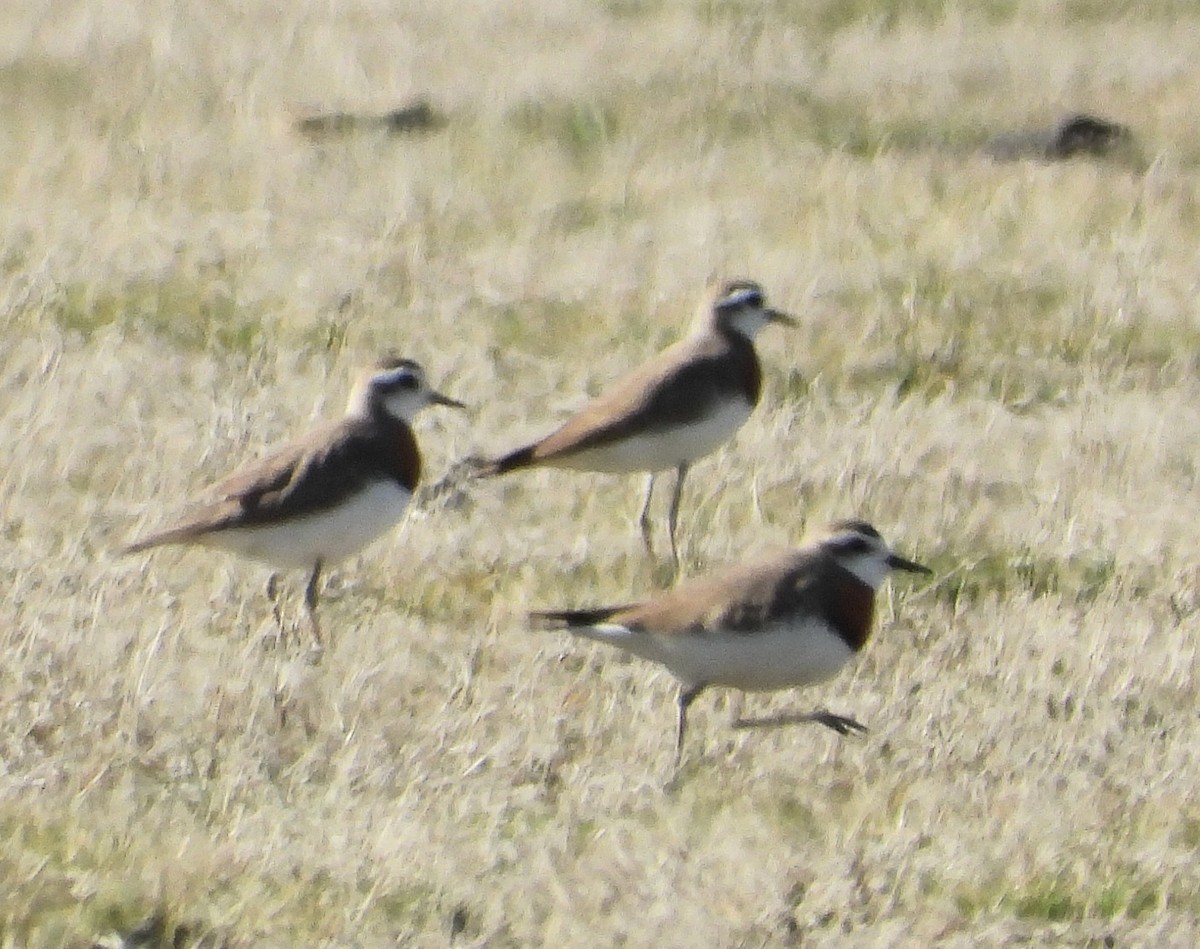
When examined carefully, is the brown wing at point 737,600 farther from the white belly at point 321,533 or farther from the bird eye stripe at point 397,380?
the bird eye stripe at point 397,380

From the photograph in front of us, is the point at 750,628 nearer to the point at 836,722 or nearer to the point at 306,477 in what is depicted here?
the point at 836,722

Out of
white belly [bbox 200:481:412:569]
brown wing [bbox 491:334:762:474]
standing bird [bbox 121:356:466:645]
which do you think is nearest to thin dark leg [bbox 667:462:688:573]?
brown wing [bbox 491:334:762:474]

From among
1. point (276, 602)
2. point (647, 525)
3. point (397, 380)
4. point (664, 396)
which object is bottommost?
point (647, 525)

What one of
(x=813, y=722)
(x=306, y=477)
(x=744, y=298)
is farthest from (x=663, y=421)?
(x=813, y=722)

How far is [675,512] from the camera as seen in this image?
9.79m

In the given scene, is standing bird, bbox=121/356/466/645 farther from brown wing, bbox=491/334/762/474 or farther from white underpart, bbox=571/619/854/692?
white underpart, bbox=571/619/854/692

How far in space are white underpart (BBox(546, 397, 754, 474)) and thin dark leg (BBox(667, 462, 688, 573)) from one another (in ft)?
0.22

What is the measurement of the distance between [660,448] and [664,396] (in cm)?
25

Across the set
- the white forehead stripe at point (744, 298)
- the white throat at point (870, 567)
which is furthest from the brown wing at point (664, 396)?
the white throat at point (870, 567)

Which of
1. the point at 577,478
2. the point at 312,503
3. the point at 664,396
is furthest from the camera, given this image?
the point at 577,478

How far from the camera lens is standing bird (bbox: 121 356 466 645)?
839cm

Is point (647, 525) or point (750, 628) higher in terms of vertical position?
point (750, 628)

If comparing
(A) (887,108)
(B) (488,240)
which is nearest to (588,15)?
(A) (887,108)

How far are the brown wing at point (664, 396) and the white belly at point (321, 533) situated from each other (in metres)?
1.02
